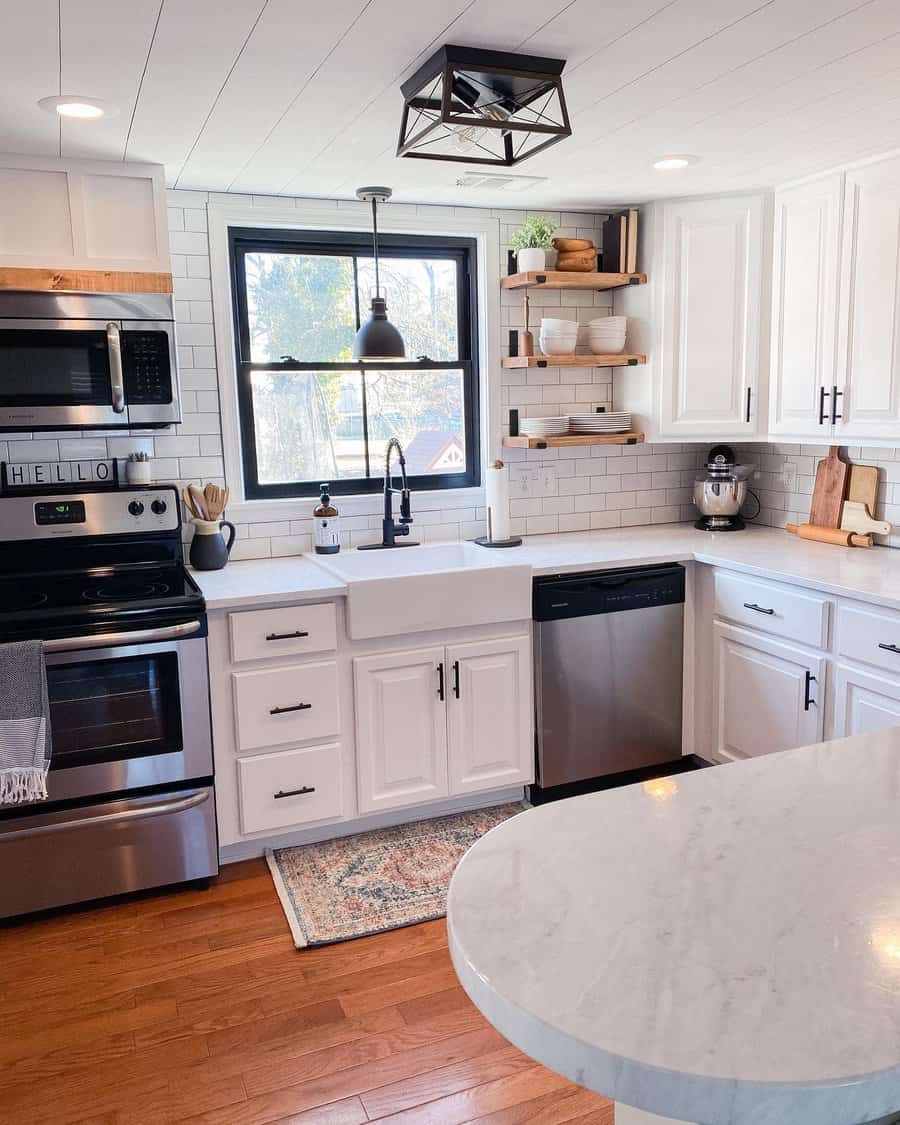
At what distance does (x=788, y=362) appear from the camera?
3486mm

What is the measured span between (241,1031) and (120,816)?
818 mm

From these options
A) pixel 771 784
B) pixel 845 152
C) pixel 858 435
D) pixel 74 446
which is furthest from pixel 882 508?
pixel 74 446

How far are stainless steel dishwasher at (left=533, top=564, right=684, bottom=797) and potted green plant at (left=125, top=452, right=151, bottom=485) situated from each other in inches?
56.7

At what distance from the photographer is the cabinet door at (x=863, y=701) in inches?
108

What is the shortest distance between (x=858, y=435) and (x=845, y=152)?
0.93 metres

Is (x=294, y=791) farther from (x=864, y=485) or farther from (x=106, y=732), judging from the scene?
(x=864, y=485)

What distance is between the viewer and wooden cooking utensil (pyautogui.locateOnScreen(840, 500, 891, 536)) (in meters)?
3.47

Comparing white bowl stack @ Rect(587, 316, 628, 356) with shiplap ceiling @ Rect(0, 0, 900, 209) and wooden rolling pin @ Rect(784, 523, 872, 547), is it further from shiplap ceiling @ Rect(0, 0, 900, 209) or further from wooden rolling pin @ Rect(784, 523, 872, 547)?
Result: wooden rolling pin @ Rect(784, 523, 872, 547)

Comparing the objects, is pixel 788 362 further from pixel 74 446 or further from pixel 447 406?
pixel 74 446

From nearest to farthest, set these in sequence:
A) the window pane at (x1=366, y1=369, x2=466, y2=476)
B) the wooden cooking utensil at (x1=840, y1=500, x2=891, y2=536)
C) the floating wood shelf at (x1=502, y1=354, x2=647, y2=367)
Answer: the wooden cooking utensil at (x1=840, y1=500, x2=891, y2=536), the floating wood shelf at (x1=502, y1=354, x2=647, y2=367), the window pane at (x1=366, y1=369, x2=466, y2=476)

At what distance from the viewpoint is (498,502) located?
378 cm

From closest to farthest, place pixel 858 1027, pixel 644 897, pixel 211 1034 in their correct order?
pixel 858 1027 → pixel 644 897 → pixel 211 1034

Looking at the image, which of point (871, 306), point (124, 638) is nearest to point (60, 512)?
point (124, 638)

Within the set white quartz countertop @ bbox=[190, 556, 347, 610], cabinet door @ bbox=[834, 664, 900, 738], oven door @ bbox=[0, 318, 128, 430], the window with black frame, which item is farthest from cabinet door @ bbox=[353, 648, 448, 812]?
cabinet door @ bbox=[834, 664, 900, 738]
